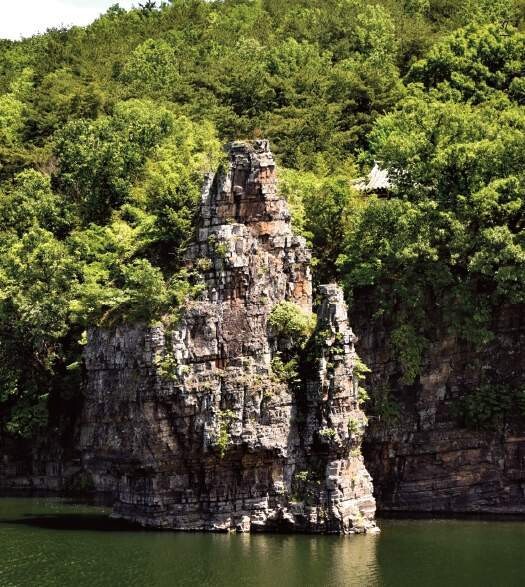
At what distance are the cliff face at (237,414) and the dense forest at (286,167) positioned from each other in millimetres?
1445

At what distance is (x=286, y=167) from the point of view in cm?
5512

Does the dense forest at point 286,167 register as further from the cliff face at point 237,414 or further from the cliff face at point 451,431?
the cliff face at point 237,414

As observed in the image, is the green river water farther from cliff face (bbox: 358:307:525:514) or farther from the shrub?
the shrub

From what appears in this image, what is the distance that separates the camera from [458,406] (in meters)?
41.2

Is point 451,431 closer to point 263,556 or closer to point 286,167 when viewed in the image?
point 263,556

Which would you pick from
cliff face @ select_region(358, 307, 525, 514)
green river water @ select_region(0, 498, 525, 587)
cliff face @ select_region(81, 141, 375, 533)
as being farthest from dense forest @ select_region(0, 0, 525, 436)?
green river water @ select_region(0, 498, 525, 587)

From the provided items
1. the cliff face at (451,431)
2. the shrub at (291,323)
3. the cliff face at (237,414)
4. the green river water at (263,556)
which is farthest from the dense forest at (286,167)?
the green river water at (263,556)

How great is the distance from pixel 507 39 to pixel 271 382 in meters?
29.6

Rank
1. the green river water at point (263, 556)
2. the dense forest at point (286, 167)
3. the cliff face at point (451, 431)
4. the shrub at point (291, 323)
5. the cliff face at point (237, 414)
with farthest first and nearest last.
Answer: the dense forest at point (286, 167)
the cliff face at point (451, 431)
the shrub at point (291, 323)
the cliff face at point (237, 414)
the green river water at point (263, 556)

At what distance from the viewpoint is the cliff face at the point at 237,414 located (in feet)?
120

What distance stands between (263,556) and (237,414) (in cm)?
579

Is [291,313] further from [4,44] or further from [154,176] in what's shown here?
[4,44]

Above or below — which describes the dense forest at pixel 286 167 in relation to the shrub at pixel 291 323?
above

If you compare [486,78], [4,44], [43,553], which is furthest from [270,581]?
[4,44]
